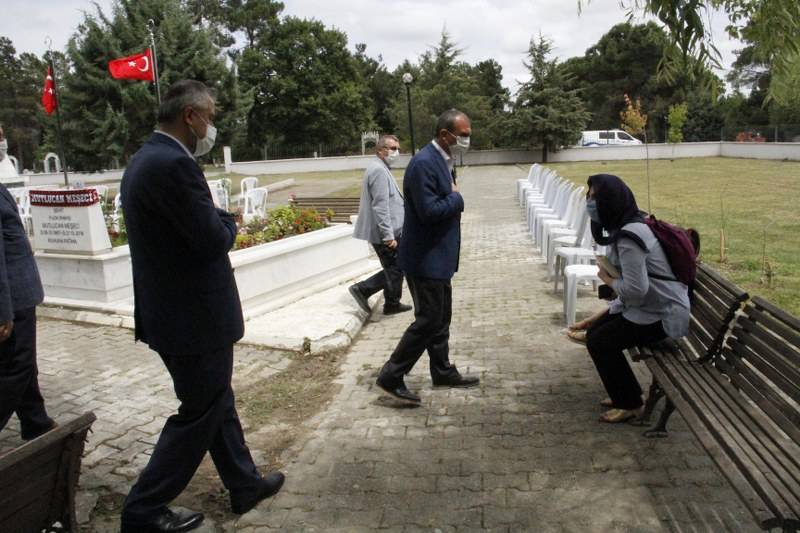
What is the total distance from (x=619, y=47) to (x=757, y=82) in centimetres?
1495

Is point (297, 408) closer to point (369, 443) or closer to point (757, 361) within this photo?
point (369, 443)

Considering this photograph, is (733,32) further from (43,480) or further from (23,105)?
(23,105)

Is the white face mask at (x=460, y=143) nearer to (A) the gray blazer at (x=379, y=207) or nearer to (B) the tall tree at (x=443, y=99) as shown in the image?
(A) the gray blazer at (x=379, y=207)

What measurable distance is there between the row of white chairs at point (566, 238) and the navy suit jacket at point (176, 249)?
14.2 ft

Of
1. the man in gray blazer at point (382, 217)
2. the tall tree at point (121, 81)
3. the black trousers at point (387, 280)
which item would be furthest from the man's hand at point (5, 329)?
the tall tree at point (121, 81)

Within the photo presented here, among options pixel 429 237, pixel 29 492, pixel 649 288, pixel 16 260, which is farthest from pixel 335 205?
pixel 29 492

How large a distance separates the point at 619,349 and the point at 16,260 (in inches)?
145

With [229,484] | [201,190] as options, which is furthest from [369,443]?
[201,190]

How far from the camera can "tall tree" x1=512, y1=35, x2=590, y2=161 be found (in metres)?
38.8

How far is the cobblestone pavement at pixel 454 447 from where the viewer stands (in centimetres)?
320

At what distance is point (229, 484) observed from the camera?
3262mm

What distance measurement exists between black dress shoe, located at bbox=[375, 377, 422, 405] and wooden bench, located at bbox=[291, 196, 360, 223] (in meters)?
5.81

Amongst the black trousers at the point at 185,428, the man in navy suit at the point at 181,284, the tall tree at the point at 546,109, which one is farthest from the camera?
the tall tree at the point at 546,109

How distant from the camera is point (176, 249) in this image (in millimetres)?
2760
